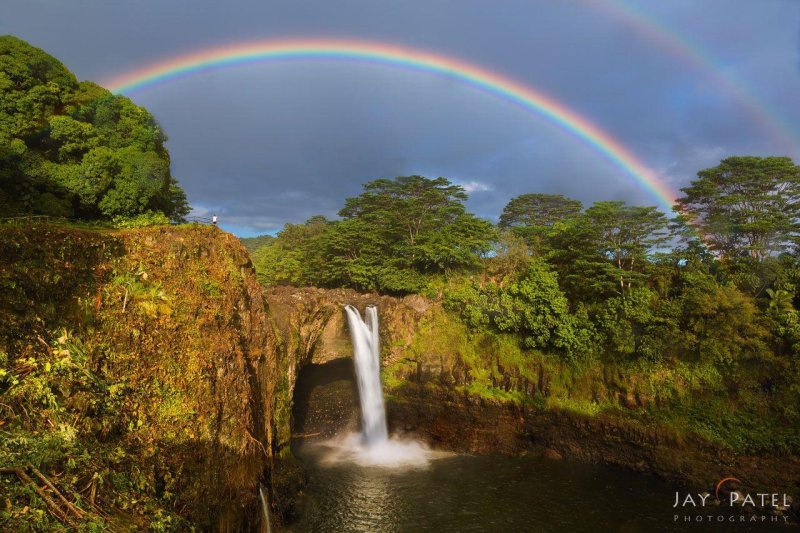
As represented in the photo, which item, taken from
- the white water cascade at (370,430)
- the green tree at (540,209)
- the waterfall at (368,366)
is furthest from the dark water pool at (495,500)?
the green tree at (540,209)

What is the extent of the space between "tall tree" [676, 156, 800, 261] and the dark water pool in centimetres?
1438

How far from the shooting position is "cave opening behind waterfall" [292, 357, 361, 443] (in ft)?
84.8

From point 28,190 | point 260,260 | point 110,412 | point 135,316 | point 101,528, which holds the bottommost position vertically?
point 101,528

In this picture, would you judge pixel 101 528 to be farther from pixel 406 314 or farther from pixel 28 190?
pixel 406 314

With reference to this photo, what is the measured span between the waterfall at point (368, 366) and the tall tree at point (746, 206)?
21621 millimetres

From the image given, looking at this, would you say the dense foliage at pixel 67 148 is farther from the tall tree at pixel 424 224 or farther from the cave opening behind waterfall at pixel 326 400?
the tall tree at pixel 424 224

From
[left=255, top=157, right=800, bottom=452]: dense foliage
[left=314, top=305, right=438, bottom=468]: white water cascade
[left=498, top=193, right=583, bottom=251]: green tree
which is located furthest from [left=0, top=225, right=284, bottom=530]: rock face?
[left=498, top=193, right=583, bottom=251]: green tree

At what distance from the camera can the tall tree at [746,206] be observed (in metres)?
22.4

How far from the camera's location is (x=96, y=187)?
15.0 metres

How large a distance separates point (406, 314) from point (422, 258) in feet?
18.9

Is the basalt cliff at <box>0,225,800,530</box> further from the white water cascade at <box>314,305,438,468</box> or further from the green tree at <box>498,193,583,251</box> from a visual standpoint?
the green tree at <box>498,193,583,251</box>

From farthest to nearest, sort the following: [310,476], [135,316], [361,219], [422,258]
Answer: [361,219]
[422,258]
[310,476]
[135,316]

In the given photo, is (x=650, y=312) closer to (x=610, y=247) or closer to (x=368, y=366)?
(x=610, y=247)

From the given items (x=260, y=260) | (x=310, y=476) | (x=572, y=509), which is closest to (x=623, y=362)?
(x=572, y=509)
